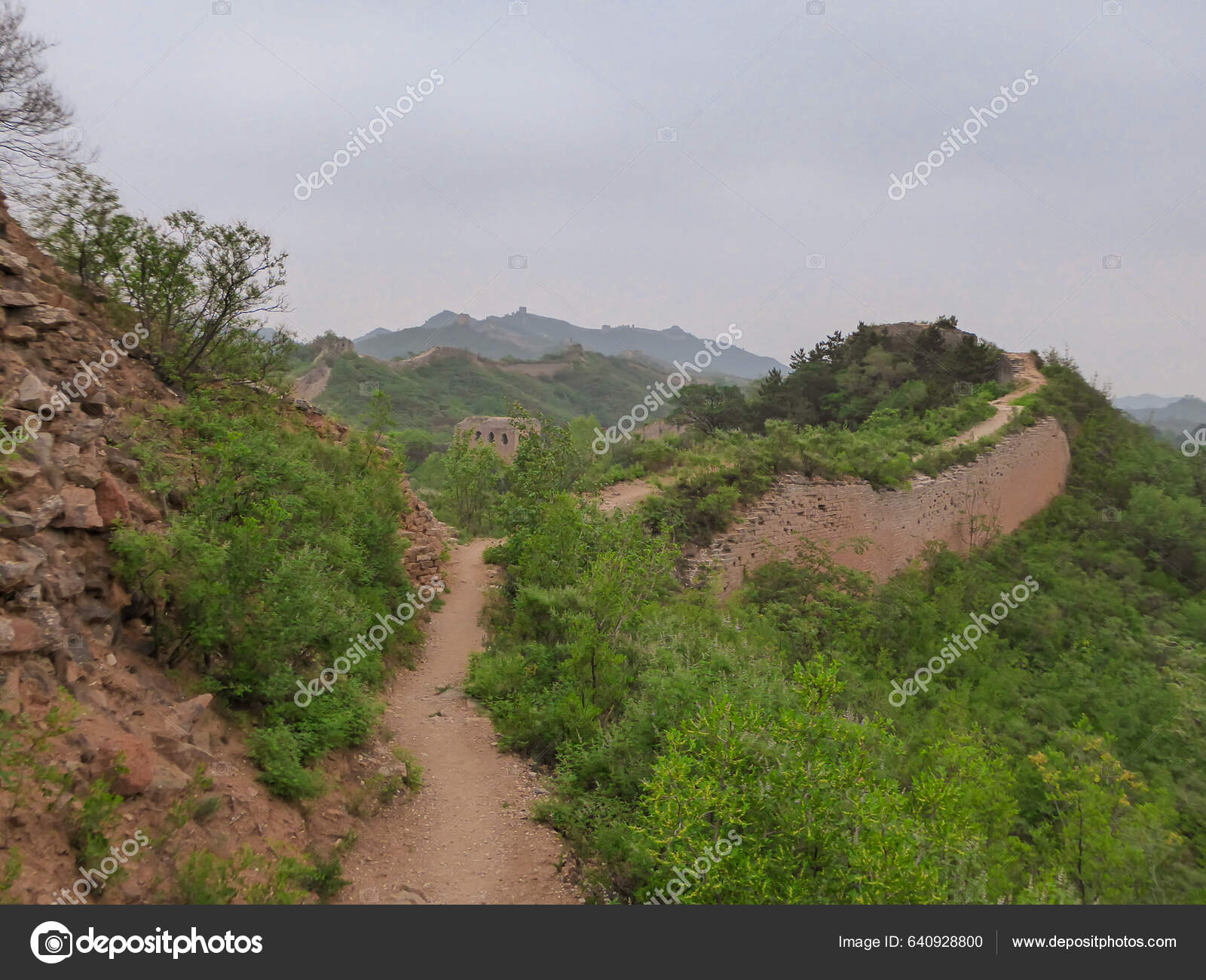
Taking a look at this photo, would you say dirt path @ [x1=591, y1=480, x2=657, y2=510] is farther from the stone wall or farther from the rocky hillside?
the stone wall

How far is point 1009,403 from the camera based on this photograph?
1945cm

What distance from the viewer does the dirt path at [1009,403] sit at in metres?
17.5

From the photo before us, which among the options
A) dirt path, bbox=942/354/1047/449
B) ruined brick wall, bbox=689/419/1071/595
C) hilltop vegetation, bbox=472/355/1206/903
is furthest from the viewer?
dirt path, bbox=942/354/1047/449

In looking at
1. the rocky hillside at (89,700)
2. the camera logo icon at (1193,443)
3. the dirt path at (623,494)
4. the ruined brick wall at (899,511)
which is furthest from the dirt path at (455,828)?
the camera logo icon at (1193,443)

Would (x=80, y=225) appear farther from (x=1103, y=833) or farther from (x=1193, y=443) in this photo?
(x=1193, y=443)

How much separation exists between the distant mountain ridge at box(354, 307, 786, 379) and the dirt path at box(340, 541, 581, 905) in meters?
97.3

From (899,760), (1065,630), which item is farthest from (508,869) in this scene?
(1065,630)

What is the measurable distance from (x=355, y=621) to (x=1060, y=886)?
17.9 ft

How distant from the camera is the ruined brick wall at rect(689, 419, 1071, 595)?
12625mm
